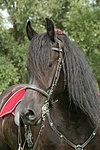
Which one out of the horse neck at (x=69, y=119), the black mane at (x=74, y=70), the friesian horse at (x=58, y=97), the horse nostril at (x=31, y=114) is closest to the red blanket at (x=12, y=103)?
the friesian horse at (x=58, y=97)

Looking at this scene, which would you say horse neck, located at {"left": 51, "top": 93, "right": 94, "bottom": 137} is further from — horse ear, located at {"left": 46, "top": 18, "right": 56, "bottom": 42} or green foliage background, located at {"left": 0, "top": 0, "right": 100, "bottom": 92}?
green foliage background, located at {"left": 0, "top": 0, "right": 100, "bottom": 92}

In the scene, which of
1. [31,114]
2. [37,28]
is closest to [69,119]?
[31,114]

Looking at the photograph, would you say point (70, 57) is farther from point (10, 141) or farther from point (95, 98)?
point (10, 141)

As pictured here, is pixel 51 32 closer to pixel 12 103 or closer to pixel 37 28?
pixel 12 103

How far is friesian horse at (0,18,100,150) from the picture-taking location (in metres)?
2.81

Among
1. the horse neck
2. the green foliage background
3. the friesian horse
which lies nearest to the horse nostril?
the friesian horse

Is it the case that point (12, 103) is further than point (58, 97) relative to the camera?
Yes

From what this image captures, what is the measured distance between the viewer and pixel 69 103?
3.23m

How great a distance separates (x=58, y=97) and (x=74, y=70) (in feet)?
1.18

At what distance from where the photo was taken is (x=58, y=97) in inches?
128

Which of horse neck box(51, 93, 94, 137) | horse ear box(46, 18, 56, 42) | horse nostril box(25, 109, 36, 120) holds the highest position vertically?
horse ear box(46, 18, 56, 42)

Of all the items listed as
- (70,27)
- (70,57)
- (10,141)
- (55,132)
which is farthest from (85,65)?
(70,27)

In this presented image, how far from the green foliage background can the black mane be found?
965cm

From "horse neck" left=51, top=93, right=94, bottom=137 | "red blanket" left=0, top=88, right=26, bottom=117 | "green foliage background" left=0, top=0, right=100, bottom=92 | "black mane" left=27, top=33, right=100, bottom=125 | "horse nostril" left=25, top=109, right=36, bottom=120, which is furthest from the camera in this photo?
"green foliage background" left=0, top=0, right=100, bottom=92
